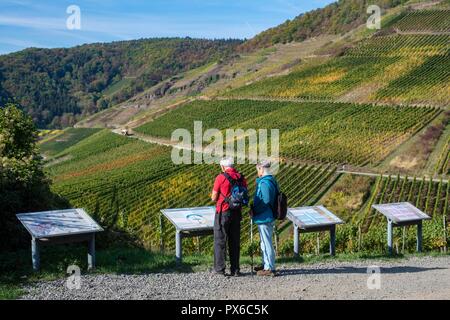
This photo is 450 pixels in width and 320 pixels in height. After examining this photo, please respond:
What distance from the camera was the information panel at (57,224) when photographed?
9477mm

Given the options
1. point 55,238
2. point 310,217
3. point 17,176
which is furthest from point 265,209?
point 17,176

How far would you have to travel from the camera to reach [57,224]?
980 cm

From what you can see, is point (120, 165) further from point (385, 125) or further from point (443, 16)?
point (443, 16)

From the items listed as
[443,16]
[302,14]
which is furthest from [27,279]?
[302,14]

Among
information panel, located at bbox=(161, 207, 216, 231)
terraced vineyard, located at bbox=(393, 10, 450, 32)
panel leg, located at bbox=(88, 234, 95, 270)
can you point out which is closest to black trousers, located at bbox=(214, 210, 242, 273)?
information panel, located at bbox=(161, 207, 216, 231)

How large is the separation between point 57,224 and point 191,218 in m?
2.57

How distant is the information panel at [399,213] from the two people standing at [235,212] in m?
4.18

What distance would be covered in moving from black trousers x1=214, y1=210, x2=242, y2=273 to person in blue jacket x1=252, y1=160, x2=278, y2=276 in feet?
1.16

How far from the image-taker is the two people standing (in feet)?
30.3

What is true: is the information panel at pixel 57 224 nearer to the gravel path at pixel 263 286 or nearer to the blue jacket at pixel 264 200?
the gravel path at pixel 263 286

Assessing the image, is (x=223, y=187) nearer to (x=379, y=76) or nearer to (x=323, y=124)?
(x=323, y=124)

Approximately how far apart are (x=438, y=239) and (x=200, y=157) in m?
38.2

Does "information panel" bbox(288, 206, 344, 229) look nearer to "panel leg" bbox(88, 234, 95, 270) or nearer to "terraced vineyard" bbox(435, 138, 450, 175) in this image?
"panel leg" bbox(88, 234, 95, 270)

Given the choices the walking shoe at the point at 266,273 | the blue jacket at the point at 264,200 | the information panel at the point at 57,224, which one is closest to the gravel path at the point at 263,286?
the walking shoe at the point at 266,273
